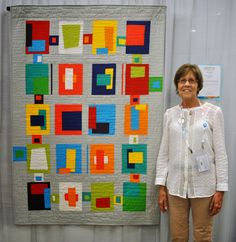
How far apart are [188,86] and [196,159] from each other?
0.47 meters

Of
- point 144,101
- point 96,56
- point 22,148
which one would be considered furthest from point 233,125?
point 22,148

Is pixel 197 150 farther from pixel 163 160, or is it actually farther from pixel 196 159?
pixel 163 160

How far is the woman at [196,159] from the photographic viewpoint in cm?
153

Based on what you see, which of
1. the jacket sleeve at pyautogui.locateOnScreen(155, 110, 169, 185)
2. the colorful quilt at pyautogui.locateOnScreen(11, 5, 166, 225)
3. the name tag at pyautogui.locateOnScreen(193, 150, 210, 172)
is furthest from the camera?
the colorful quilt at pyautogui.locateOnScreen(11, 5, 166, 225)

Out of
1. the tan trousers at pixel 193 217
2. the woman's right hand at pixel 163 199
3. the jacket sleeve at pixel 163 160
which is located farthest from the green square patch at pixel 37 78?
the tan trousers at pixel 193 217

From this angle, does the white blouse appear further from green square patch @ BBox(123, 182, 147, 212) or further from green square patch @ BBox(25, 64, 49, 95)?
green square patch @ BBox(25, 64, 49, 95)

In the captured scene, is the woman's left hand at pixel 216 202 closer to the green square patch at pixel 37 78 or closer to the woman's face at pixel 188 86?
the woman's face at pixel 188 86

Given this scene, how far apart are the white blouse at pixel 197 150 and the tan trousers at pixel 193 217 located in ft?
0.23

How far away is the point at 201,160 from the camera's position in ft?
4.99

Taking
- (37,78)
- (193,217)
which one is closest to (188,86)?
(193,217)

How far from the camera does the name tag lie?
4.99ft

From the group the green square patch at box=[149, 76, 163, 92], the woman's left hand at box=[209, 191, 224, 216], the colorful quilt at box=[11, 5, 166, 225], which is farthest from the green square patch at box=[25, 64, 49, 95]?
the woman's left hand at box=[209, 191, 224, 216]

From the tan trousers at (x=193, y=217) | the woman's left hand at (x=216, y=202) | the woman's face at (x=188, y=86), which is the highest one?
the woman's face at (x=188, y=86)

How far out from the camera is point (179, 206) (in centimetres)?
162
